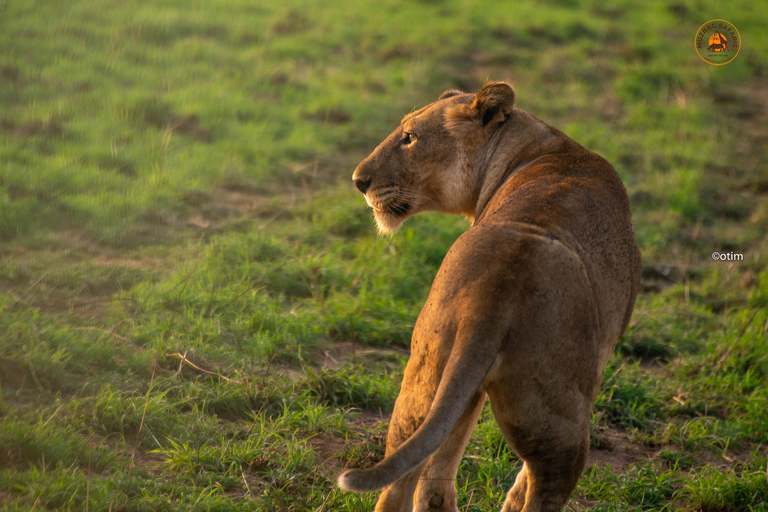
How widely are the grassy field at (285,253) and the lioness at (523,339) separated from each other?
91 centimetres

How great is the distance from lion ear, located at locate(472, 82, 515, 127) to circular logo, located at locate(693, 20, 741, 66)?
8.23 m

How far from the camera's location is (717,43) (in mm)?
10438

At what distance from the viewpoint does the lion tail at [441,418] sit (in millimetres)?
2080

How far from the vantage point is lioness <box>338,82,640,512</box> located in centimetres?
228

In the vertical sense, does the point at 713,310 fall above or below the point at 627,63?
below

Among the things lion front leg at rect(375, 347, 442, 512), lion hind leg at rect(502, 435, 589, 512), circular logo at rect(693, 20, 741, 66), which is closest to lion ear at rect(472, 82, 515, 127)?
lion front leg at rect(375, 347, 442, 512)

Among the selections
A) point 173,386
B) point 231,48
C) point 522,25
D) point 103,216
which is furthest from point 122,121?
point 522,25

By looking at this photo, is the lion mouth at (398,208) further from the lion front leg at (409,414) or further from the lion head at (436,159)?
the lion front leg at (409,414)

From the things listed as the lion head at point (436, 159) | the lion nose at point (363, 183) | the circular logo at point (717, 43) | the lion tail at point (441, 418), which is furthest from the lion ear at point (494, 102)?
the circular logo at point (717, 43)

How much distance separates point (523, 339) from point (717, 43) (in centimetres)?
970

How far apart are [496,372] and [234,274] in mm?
3036

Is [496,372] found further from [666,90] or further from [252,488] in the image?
[666,90]

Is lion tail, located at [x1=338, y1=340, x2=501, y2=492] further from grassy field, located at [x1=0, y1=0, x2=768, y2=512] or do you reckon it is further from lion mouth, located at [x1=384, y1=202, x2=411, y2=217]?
lion mouth, located at [x1=384, y1=202, x2=411, y2=217]

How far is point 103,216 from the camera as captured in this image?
5418 mm
